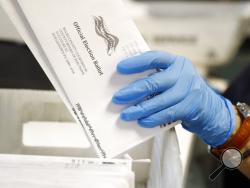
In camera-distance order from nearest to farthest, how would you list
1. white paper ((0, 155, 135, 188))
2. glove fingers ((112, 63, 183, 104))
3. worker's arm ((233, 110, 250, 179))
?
white paper ((0, 155, 135, 188)) → glove fingers ((112, 63, 183, 104)) → worker's arm ((233, 110, 250, 179))

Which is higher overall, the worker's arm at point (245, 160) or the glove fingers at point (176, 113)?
the glove fingers at point (176, 113)

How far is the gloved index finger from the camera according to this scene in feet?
2.16

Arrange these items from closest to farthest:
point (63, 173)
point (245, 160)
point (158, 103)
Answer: point (63, 173) < point (158, 103) < point (245, 160)

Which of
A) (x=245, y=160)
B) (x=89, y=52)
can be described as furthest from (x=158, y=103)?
(x=245, y=160)

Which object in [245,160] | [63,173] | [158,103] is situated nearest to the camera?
[63,173]

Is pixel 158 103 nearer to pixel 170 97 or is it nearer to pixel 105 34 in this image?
pixel 170 97

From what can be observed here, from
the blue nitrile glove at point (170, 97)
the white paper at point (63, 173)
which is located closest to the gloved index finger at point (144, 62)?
the blue nitrile glove at point (170, 97)

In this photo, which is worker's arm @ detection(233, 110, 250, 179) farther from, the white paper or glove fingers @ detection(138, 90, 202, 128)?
the white paper

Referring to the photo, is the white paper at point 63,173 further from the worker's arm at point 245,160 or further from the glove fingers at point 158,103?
the worker's arm at point 245,160

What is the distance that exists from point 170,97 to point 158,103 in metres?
0.03

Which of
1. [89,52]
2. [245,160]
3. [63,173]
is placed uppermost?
[89,52]

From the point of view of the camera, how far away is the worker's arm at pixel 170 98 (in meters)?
0.67

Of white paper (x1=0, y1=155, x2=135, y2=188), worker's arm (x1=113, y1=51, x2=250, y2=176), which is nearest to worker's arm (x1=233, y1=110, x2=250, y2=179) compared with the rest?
worker's arm (x1=113, y1=51, x2=250, y2=176)

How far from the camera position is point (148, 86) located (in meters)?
0.68
